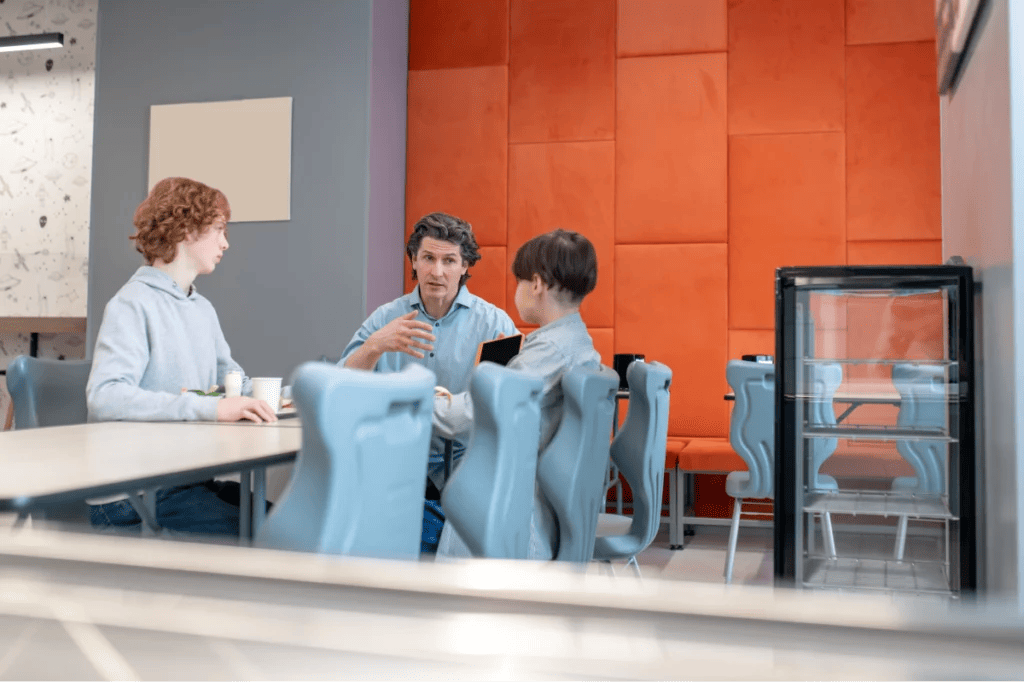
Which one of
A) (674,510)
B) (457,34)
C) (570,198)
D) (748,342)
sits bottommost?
(674,510)

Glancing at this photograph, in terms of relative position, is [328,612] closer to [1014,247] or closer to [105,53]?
[1014,247]

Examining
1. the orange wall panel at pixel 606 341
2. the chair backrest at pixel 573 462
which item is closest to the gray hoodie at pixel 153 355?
the chair backrest at pixel 573 462

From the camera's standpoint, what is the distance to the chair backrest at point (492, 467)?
1.64m

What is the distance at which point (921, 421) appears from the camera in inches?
89.0

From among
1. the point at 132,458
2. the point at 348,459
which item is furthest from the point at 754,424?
the point at 348,459

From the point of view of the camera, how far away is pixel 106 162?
5562 mm

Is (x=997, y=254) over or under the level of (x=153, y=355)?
over

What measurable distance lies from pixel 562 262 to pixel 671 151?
11.0 feet

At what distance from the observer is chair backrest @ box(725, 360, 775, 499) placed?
3666mm

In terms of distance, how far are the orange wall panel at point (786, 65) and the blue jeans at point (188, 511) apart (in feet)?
13.6

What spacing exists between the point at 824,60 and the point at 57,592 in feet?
18.1

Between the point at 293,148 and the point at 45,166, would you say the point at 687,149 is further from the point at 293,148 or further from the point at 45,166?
the point at 45,166

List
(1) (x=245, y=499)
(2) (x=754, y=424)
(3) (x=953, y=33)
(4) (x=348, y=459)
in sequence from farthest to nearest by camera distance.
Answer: (2) (x=754, y=424) < (3) (x=953, y=33) < (1) (x=245, y=499) < (4) (x=348, y=459)

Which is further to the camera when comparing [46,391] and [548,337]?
[46,391]
